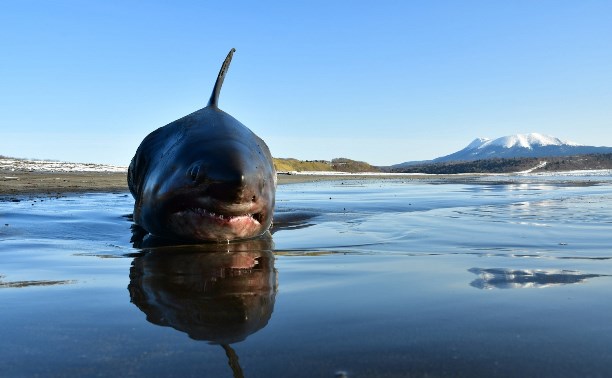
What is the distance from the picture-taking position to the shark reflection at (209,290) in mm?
2236

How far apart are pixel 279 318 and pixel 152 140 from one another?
15.7ft

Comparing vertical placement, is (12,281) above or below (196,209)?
below

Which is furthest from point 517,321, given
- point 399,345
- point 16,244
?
point 16,244

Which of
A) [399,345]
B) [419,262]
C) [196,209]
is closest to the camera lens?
[399,345]

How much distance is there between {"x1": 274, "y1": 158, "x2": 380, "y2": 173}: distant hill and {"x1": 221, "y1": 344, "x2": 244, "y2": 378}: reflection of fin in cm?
5707

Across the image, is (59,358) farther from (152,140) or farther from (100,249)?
(152,140)

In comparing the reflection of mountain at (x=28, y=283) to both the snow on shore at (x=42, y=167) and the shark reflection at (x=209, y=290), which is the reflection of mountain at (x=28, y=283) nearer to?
→ the shark reflection at (x=209, y=290)

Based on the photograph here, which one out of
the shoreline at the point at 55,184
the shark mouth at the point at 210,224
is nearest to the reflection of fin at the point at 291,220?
the shark mouth at the point at 210,224

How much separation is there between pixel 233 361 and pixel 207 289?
4.17ft

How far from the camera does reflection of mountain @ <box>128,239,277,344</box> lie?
89.6 inches

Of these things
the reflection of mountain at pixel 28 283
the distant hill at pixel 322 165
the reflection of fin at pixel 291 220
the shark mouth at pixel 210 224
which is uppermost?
the distant hill at pixel 322 165

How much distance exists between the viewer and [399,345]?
1.98 meters

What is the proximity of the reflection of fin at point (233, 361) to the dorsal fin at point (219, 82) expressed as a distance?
18.9 feet

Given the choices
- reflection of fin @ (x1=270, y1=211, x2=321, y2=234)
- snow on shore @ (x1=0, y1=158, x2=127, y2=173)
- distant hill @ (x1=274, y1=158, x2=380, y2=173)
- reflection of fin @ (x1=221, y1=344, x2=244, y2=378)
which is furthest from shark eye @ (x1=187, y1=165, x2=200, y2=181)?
distant hill @ (x1=274, y1=158, x2=380, y2=173)
